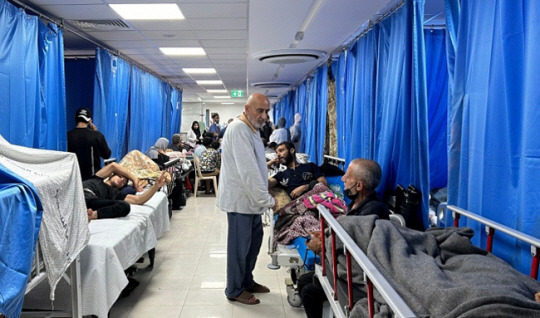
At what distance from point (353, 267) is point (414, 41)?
1.82 metres

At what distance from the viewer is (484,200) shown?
5.90 feet

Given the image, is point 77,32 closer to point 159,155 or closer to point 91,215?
point 159,155

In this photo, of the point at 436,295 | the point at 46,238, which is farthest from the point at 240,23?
the point at 436,295

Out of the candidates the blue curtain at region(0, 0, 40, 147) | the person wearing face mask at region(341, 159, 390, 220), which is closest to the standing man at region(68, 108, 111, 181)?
the blue curtain at region(0, 0, 40, 147)

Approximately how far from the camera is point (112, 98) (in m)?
5.30

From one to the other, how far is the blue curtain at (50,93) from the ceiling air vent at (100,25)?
0.32m

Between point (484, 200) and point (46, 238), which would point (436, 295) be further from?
point (46, 238)

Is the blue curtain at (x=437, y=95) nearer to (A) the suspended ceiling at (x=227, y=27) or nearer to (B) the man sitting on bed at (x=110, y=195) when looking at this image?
(A) the suspended ceiling at (x=227, y=27)

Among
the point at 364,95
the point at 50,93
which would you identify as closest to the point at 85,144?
the point at 50,93

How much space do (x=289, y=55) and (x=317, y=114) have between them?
166 cm

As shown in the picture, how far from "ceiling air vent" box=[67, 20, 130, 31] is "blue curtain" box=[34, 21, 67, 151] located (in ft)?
1.06

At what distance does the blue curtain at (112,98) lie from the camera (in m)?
5.05

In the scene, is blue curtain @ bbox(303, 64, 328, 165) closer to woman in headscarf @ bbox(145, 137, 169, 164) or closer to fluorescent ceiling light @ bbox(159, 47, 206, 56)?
fluorescent ceiling light @ bbox(159, 47, 206, 56)

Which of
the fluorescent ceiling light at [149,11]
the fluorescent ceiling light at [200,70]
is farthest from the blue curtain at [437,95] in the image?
the fluorescent ceiling light at [200,70]
